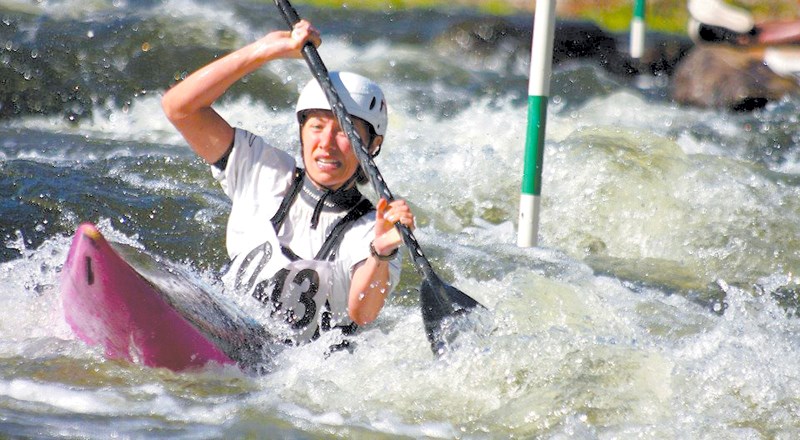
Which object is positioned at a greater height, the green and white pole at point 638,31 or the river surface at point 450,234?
the green and white pole at point 638,31

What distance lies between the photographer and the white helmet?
155 inches

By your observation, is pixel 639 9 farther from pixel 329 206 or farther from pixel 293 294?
pixel 293 294

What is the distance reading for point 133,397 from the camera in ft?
11.8

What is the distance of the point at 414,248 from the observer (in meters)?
4.02

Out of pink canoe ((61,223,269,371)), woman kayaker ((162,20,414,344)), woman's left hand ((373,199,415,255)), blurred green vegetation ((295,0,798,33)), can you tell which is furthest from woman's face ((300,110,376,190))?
blurred green vegetation ((295,0,798,33))

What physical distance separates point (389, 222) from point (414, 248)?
41cm

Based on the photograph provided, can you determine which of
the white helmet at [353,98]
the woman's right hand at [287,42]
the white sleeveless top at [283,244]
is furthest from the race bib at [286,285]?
the woman's right hand at [287,42]

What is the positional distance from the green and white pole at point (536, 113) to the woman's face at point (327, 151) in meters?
1.25

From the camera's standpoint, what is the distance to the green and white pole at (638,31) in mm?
10898

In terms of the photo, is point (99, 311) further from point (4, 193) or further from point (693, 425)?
point (4, 193)

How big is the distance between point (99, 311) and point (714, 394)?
6.88ft

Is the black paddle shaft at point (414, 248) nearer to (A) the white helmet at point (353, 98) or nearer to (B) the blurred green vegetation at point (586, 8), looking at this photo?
(A) the white helmet at point (353, 98)

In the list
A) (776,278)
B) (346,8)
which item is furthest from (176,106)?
(346,8)

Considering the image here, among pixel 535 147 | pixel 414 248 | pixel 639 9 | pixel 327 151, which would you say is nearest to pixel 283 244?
pixel 327 151
